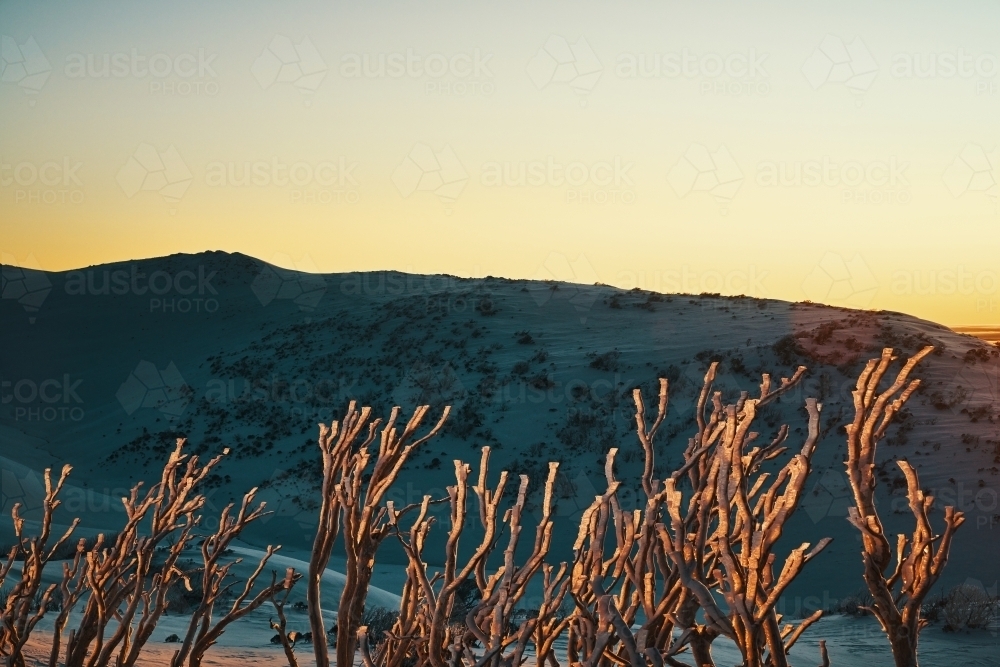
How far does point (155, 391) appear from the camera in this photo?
34938mm

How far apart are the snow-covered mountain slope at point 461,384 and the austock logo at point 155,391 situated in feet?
0.57

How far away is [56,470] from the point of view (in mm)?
23125

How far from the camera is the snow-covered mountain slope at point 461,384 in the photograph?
1672 cm

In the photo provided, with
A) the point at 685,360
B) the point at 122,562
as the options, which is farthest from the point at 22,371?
the point at 122,562

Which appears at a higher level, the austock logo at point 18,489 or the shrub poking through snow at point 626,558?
the shrub poking through snow at point 626,558

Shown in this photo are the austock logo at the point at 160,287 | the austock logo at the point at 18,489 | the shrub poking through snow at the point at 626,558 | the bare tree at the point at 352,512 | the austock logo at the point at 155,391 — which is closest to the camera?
the shrub poking through snow at the point at 626,558

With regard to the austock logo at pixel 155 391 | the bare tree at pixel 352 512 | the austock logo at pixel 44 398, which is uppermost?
the bare tree at pixel 352 512

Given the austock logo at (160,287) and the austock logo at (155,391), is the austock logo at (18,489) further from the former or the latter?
the austock logo at (160,287)

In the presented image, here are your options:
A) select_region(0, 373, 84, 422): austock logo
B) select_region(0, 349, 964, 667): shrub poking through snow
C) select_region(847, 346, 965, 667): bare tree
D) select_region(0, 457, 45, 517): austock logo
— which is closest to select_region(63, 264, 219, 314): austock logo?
select_region(0, 373, 84, 422): austock logo

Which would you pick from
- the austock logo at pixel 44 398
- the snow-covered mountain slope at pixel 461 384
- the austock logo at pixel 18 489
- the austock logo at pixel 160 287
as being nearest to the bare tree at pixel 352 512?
the snow-covered mountain slope at pixel 461 384

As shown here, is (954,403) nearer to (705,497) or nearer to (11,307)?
(705,497)

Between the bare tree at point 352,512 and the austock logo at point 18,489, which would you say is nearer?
the bare tree at point 352,512

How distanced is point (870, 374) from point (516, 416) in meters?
21.0

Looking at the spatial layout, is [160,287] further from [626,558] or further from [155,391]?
[626,558]
